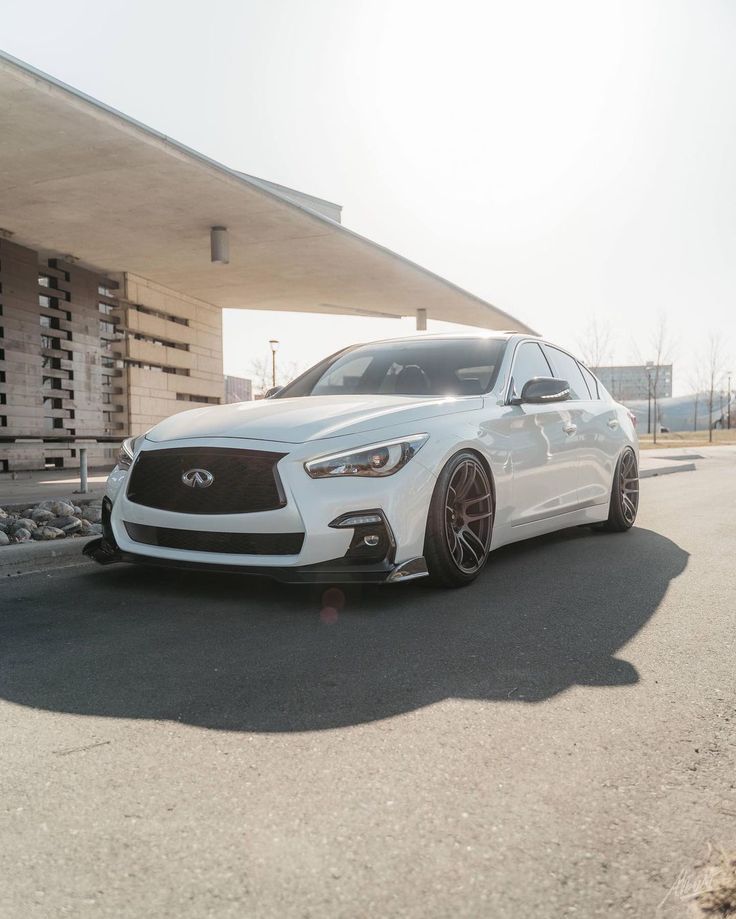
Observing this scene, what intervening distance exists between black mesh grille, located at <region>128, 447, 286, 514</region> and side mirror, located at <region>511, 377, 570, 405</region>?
1.89m

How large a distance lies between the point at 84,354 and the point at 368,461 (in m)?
14.9

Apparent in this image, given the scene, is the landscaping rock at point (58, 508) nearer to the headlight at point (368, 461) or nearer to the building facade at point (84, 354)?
the headlight at point (368, 461)

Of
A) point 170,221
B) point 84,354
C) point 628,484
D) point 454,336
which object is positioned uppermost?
point 170,221

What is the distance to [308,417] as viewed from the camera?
4523 mm

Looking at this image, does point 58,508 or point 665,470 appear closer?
point 58,508

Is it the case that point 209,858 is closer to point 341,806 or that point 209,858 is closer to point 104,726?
point 341,806

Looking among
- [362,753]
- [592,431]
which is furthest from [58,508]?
[362,753]

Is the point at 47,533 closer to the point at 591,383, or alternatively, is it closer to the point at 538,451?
the point at 538,451

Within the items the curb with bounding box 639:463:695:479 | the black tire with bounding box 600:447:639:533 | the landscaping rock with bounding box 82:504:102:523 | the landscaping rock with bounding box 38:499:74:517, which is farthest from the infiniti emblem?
the curb with bounding box 639:463:695:479

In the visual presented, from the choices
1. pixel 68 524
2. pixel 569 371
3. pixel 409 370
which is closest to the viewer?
pixel 409 370

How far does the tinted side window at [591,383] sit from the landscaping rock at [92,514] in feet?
13.6

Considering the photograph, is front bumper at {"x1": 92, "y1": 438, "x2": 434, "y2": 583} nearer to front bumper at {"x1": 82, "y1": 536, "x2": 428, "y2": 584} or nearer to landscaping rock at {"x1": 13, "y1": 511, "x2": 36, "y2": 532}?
front bumper at {"x1": 82, "y1": 536, "x2": 428, "y2": 584}

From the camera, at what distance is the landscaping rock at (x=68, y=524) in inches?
261

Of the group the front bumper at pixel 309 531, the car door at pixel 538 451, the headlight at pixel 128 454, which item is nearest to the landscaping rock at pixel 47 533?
the headlight at pixel 128 454
